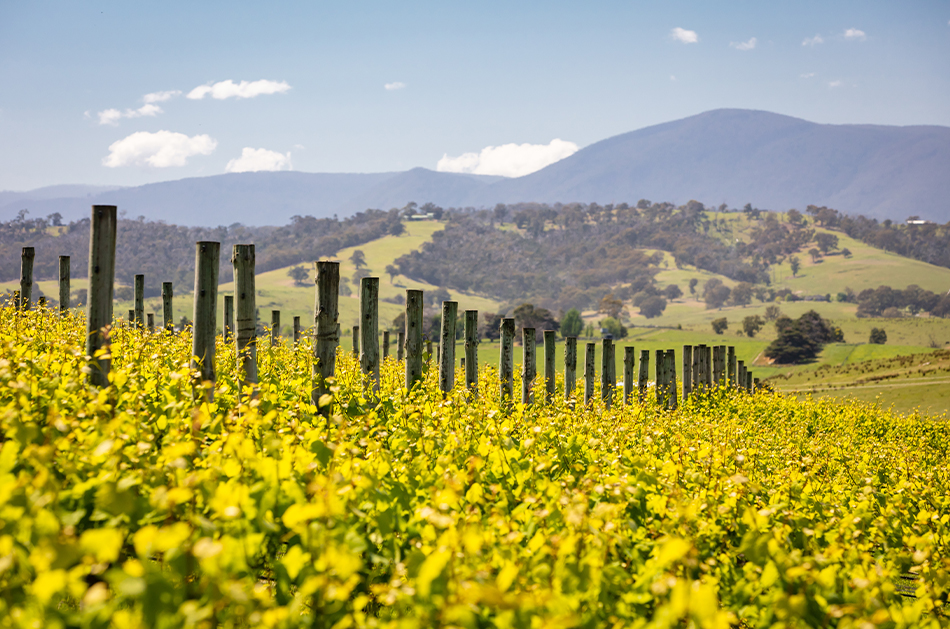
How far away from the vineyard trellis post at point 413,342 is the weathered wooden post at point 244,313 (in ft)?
7.88

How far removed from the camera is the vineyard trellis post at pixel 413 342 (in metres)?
8.24

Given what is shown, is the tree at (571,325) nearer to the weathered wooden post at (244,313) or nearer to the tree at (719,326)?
the tree at (719,326)

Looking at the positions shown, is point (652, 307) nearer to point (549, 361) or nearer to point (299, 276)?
point (299, 276)

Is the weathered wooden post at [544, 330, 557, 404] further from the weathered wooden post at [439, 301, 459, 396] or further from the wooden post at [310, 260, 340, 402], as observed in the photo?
the wooden post at [310, 260, 340, 402]

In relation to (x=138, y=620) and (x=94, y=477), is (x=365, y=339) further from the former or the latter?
(x=138, y=620)

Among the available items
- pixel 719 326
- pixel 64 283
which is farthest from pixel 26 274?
pixel 719 326

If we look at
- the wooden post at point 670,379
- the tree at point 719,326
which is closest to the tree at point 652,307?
the tree at point 719,326

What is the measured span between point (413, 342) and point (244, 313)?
265 cm

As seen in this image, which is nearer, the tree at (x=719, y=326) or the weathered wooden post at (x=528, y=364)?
the weathered wooden post at (x=528, y=364)

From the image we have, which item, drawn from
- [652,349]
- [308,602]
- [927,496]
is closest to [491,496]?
[308,602]

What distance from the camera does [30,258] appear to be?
42.9 ft

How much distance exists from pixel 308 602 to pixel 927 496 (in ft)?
20.9

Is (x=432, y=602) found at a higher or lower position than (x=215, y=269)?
lower

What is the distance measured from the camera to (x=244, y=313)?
238 inches
